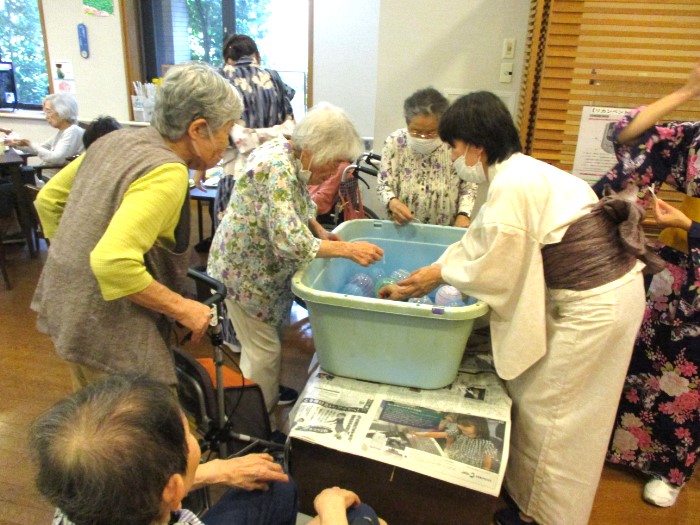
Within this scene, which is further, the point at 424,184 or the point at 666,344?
the point at 424,184

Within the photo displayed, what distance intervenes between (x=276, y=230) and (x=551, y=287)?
0.78 metres

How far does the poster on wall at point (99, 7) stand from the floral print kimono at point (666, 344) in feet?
15.1

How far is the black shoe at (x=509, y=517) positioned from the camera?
1587mm

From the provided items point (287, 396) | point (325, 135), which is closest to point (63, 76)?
point (287, 396)

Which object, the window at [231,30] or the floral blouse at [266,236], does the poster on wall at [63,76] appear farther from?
the floral blouse at [266,236]

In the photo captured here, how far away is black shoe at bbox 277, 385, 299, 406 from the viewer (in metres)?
2.22

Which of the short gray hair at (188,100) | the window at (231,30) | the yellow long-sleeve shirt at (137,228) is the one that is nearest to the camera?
the yellow long-sleeve shirt at (137,228)

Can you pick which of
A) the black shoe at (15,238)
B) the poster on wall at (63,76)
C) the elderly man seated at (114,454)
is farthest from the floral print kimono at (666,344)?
the poster on wall at (63,76)

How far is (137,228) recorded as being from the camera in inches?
41.1

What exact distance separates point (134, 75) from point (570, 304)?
4.69 m

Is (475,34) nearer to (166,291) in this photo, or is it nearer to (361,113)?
(361,113)

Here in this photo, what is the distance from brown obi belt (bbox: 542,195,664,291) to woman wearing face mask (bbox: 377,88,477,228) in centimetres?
80

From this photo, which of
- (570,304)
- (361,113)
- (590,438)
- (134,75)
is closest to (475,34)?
(361,113)

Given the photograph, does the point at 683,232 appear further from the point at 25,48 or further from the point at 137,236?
the point at 25,48
